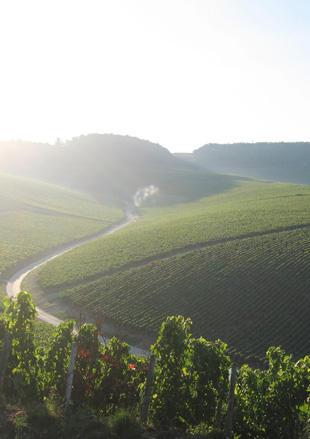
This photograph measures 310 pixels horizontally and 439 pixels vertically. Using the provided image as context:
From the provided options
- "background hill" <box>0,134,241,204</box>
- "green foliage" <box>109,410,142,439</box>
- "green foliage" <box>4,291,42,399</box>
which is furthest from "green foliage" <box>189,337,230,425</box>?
"background hill" <box>0,134,241,204</box>

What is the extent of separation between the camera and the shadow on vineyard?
915cm

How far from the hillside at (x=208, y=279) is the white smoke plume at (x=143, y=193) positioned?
58.8 metres

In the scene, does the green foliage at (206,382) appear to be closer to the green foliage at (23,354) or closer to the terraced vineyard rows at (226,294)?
the green foliage at (23,354)

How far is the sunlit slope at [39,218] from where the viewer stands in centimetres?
5391

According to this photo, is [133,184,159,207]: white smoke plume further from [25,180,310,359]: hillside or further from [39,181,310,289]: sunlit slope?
[25,180,310,359]: hillside

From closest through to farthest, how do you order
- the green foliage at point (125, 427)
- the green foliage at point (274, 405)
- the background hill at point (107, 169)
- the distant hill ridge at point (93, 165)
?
the green foliage at point (125, 427), the green foliage at point (274, 405), the background hill at point (107, 169), the distant hill ridge at point (93, 165)

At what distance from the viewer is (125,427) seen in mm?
8797

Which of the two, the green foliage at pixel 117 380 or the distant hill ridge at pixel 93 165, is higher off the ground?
the distant hill ridge at pixel 93 165

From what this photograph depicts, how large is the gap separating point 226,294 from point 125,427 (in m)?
26.5

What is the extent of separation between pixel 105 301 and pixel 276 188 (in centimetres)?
8407

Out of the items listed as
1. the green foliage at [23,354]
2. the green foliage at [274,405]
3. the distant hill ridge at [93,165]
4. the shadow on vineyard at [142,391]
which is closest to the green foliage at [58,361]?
the shadow on vineyard at [142,391]

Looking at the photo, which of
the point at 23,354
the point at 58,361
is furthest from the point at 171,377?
the point at 23,354

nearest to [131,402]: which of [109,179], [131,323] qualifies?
[131,323]

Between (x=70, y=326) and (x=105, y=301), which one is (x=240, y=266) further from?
(x=70, y=326)
